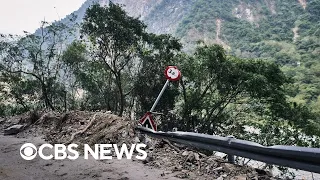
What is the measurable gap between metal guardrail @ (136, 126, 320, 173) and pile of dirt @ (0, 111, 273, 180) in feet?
1.02

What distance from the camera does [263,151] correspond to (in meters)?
3.53

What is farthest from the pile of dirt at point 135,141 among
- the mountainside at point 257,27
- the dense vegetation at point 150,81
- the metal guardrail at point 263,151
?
the mountainside at point 257,27

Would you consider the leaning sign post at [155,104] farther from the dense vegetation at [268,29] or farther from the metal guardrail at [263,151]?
the dense vegetation at [268,29]

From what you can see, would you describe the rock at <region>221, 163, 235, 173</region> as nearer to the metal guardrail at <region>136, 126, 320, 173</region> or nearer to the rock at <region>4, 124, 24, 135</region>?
the metal guardrail at <region>136, 126, 320, 173</region>

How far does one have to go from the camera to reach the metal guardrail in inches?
117

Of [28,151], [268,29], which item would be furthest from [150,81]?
[268,29]

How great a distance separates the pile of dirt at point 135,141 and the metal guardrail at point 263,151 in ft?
1.02

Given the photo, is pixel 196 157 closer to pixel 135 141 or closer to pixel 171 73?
pixel 135 141

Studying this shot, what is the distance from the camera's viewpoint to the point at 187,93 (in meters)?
19.5

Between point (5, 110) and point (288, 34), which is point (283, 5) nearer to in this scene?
point (288, 34)

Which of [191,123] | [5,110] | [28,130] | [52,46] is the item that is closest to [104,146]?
[28,130]

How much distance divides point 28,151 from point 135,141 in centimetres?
227

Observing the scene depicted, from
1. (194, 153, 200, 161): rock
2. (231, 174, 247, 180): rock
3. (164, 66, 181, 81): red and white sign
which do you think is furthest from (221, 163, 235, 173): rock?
(164, 66, 181, 81): red and white sign

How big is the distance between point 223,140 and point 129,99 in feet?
63.3
